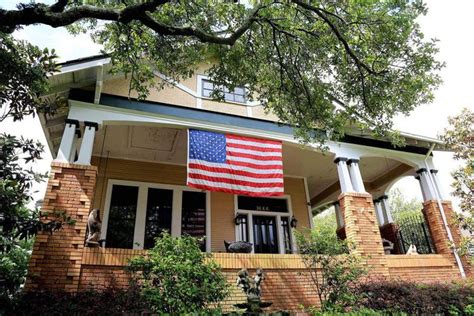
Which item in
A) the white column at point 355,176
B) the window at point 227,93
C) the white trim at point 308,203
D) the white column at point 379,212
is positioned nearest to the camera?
the white column at point 355,176

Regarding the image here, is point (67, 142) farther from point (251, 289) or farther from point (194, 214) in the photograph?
point (251, 289)

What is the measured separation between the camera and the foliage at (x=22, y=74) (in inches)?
169

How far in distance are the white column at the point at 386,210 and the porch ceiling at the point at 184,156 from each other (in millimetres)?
348

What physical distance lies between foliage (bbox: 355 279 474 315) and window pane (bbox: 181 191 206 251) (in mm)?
5300

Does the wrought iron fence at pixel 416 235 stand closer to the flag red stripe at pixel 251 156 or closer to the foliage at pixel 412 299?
the foliage at pixel 412 299

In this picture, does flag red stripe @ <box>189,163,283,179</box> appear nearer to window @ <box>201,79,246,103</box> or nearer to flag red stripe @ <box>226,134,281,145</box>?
flag red stripe @ <box>226,134,281,145</box>

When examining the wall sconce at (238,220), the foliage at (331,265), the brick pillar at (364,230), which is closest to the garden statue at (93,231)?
the foliage at (331,265)

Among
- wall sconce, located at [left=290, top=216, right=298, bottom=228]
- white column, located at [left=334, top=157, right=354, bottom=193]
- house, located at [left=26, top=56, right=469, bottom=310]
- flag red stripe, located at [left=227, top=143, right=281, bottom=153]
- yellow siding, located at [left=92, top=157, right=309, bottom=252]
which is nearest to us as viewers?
house, located at [left=26, top=56, right=469, bottom=310]

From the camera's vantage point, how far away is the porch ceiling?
973 centimetres

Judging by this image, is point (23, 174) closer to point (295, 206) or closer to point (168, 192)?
point (168, 192)

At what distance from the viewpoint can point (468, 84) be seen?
9.97 meters

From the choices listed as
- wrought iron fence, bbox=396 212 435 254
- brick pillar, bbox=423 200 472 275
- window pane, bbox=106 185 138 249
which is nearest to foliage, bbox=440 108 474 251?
brick pillar, bbox=423 200 472 275

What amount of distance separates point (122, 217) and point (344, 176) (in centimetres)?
724

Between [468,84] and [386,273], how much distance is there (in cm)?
652
